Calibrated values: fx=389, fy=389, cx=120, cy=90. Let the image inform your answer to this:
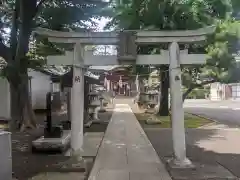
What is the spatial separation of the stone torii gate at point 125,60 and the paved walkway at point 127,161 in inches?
33.5

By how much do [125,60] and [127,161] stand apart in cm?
259

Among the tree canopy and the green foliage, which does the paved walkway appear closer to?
the tree canopy

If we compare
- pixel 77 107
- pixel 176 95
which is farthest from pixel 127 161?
pixel 176 95

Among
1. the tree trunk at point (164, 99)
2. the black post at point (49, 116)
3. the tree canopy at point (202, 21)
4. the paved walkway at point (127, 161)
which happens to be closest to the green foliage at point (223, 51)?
the tree canopy at point (202, 21)

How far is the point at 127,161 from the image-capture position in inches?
393

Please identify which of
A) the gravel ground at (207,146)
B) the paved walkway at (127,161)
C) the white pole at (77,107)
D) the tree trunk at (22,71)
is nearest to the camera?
the paved walkway at (127,161)

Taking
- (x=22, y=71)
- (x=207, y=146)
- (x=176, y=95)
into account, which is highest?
(x=22, y=71)

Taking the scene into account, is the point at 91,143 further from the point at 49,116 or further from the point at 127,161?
the point at 127,161

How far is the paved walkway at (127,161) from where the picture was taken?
27.6 feet

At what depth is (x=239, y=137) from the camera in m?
15.1

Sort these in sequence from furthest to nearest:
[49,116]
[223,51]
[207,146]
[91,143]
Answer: [223,51] → [91,143] → [207,146] → [49,116]

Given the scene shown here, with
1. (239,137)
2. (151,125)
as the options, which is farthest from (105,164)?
(151,125)

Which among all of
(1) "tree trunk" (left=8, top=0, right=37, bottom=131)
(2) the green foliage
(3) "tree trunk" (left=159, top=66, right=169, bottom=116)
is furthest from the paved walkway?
(3) "tree trunk" (left=159, top=66, right=169, bottom=116)

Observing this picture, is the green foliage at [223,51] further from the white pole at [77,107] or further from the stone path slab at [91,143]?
the white pole at [77,107]
